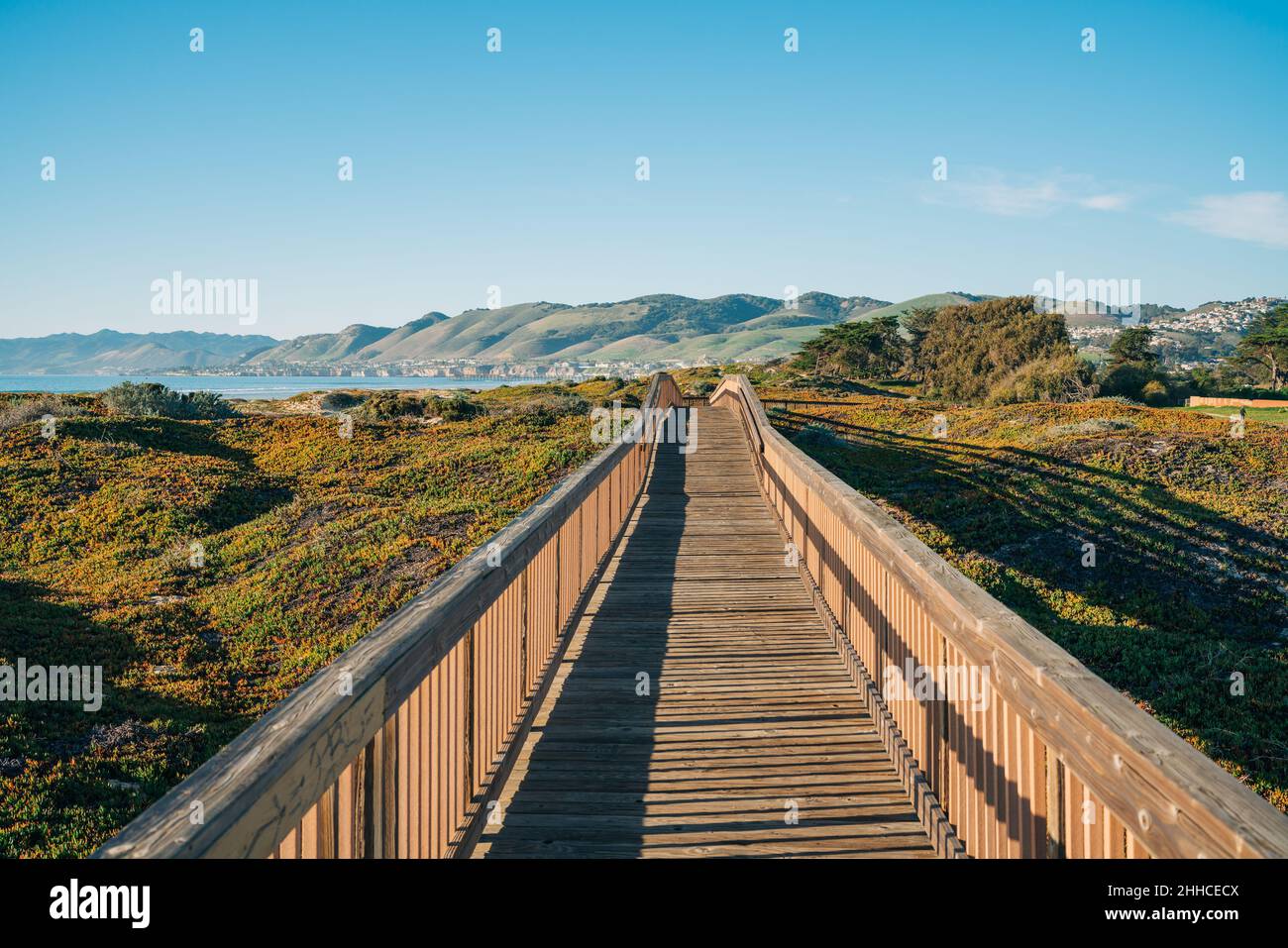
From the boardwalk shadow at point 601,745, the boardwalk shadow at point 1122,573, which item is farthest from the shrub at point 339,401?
the boardwalk shadow at point 601,745

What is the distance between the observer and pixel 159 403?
2745 cm

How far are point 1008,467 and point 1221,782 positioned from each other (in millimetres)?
20444

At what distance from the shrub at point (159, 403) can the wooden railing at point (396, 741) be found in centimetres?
2615

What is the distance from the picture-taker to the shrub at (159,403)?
2697 centimetres

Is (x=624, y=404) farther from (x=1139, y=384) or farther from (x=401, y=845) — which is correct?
(x=401, y=845)

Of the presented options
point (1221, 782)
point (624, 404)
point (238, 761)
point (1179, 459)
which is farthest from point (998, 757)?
point (624, 404)

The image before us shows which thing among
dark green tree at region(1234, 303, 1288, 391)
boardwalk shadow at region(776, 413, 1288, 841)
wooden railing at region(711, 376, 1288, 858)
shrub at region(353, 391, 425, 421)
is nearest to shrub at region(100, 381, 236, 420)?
shrub at region(353, 391, 425, 421)

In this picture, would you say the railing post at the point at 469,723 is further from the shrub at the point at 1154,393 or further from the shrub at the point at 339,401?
the shrub at the point at 1154,393

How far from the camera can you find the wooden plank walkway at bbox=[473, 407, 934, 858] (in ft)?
11.4

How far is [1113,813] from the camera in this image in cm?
202

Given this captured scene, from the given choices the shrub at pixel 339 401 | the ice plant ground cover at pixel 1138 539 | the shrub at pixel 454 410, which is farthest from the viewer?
the shrub at pixel 339 401

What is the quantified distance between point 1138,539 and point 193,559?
659 inches

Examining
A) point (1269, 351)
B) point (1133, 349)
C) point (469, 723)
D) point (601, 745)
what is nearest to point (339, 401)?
point (601, 745)

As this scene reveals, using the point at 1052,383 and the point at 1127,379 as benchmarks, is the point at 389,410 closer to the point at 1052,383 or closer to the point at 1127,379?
the point at 1052,383
